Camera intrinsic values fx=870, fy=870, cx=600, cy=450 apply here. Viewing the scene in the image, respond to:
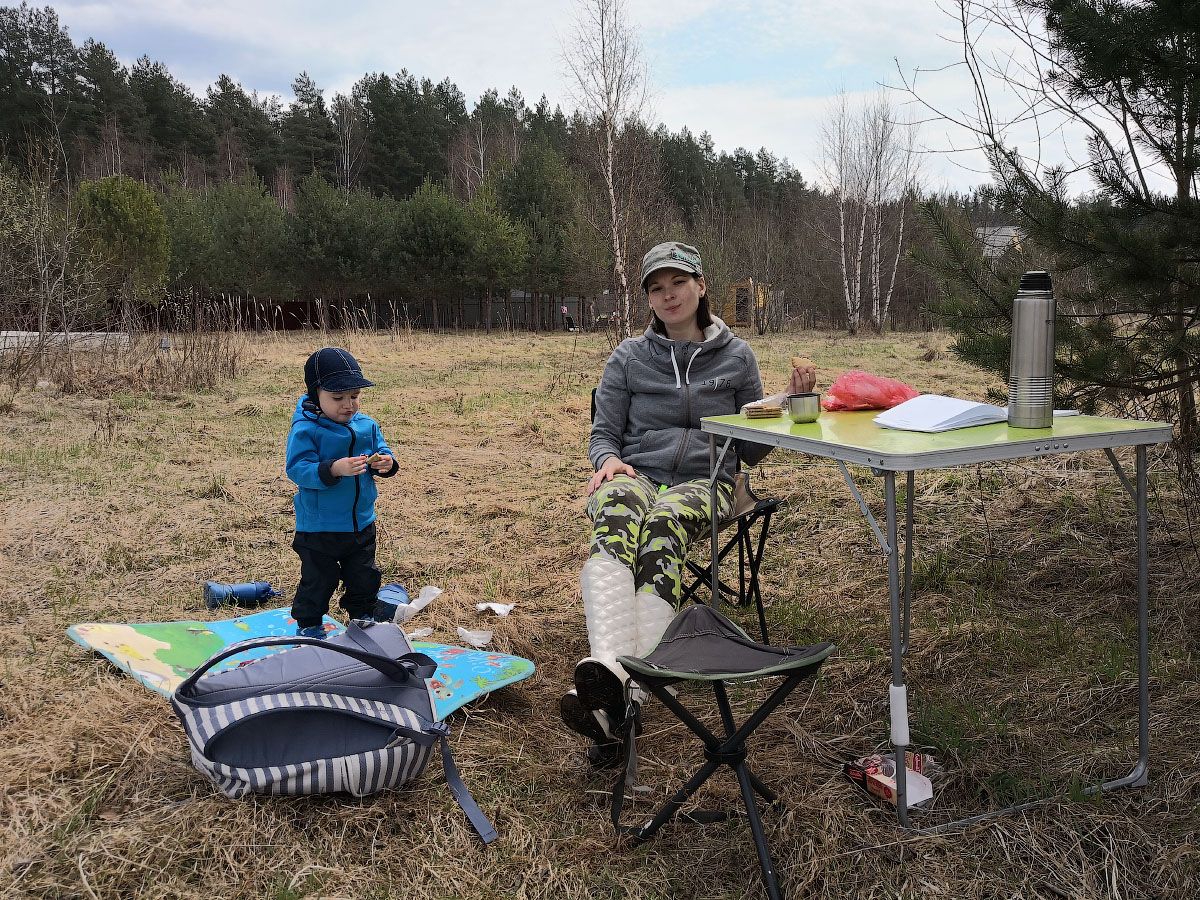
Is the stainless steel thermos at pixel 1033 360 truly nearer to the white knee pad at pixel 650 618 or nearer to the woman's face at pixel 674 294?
the white knee pad at pixel 650 618

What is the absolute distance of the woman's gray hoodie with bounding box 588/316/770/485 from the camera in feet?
9.25

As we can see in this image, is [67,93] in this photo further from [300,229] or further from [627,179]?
[627,179]

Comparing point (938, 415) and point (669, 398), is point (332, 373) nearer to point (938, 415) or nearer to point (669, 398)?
point (669, 398)

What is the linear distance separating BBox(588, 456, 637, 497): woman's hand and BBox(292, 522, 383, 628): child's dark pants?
886 mm

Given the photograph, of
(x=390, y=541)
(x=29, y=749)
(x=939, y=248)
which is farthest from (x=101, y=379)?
(x=939, y=248)

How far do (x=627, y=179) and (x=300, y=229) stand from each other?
13999mm

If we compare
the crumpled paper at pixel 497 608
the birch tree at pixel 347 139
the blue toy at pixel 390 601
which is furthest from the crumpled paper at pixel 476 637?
the birch tree at pixel 347 139

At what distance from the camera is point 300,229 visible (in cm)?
2580

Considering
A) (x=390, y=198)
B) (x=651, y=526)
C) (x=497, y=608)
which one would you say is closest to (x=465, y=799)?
(x=651, y=526)

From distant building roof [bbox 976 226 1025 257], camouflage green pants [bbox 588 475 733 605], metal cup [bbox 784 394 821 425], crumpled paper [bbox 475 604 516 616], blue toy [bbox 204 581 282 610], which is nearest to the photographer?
metal cup [bbox 784 394 821 425]

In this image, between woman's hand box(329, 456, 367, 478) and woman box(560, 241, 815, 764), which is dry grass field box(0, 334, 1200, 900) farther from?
woman's hand box(329, 456, 367, 478)

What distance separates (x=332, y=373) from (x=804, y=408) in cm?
155

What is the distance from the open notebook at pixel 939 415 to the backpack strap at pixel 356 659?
1.25 metres

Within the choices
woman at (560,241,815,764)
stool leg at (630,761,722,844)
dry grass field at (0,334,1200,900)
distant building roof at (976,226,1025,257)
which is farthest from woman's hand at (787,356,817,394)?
distant building roof at (976,226,1025,257)
